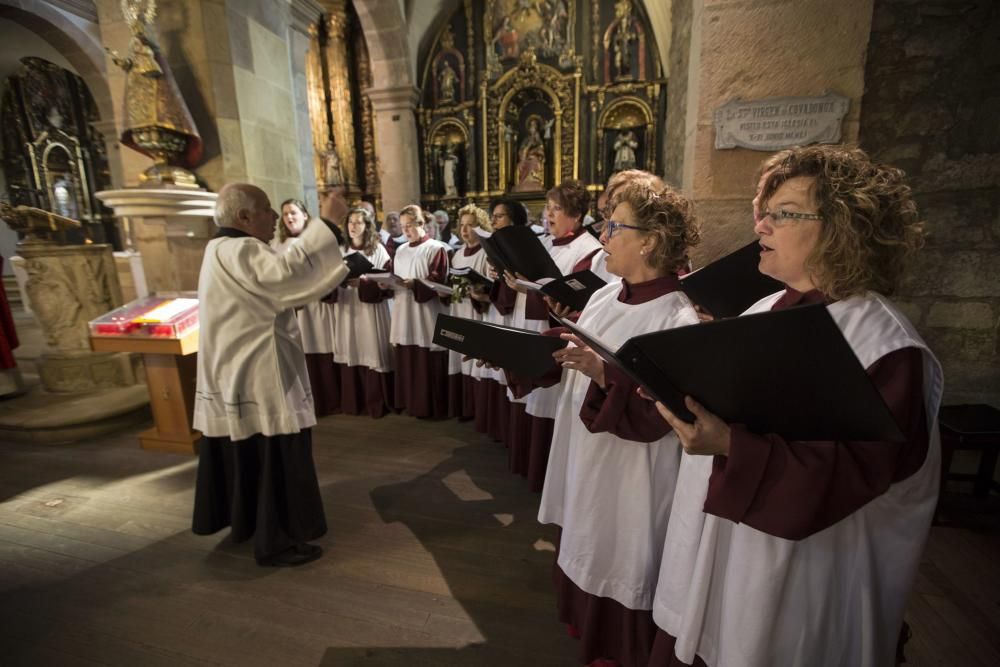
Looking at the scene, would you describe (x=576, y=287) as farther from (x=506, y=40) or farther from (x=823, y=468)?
(x=506, y=40)

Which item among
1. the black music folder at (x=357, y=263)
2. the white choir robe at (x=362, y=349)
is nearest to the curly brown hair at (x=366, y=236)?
the white choir robe at (x=362, y=349)

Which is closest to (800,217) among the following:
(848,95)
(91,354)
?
(848,95)

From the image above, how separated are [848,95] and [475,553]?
3216mm

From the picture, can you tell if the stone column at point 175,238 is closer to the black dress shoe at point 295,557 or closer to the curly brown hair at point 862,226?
the black dress shoe at point 295,557

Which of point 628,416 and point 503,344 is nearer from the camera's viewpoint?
point 628,416

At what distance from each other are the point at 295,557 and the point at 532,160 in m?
11.1

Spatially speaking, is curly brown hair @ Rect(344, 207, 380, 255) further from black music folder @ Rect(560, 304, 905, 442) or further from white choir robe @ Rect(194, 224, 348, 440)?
black music folder @ Rect(560, 304, 905, 442)

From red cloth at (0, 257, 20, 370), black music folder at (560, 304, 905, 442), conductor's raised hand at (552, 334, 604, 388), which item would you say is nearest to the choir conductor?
conductor's raised hand at (552, 334, 604, 388)

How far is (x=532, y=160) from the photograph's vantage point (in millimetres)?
12008

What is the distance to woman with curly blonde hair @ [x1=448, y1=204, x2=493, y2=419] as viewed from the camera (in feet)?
14.4

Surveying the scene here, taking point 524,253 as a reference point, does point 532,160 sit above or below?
above

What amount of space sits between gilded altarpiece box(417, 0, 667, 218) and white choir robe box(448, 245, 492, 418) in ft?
25.8

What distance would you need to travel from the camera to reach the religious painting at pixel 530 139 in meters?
11.9

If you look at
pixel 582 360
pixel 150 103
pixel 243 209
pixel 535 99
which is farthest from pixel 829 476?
pixel 535 99
